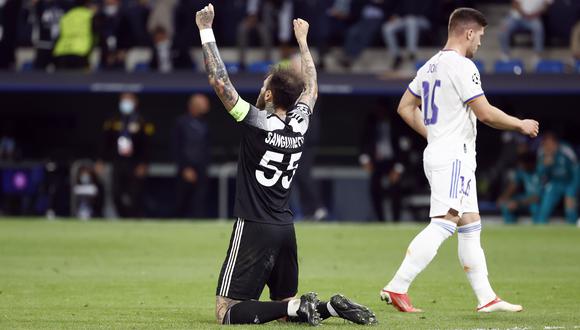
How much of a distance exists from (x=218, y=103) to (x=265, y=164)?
17.3 m

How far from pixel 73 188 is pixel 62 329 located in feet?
52.8

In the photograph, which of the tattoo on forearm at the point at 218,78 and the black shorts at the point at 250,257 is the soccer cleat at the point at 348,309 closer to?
the black shorts at the point at 250,257

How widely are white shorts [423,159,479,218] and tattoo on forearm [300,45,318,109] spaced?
1.10 m

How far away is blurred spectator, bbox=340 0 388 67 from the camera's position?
2380 centimetres

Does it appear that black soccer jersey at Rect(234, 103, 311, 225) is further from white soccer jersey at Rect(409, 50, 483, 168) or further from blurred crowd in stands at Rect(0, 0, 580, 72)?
blurred crowd in stands at Rect(0, 0, 580, 72)

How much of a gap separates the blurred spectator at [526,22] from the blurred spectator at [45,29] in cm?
844

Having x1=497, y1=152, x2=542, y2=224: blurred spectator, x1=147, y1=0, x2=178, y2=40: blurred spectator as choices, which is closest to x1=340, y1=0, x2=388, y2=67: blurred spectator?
x1=147, y1=0, x2=178, y2=40: blurred spectator

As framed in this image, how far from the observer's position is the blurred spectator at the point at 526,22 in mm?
23375

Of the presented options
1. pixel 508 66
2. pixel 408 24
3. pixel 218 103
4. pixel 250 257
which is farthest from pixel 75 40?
pixel 250 257

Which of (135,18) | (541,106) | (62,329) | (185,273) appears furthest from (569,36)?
(62,329)

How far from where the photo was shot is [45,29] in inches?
950

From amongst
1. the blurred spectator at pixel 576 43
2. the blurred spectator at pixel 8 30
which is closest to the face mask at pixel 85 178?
the blurred spectator at pixel 8 30

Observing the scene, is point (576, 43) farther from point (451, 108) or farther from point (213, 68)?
point (213, 68)

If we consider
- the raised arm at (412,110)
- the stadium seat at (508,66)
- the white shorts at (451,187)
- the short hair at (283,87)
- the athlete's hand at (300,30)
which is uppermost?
the athlete's hand at (300,30)
